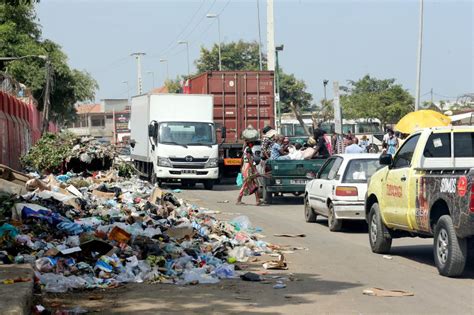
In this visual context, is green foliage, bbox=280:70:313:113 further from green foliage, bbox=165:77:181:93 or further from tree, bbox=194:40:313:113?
green foliage, bbox=165:77:181:93

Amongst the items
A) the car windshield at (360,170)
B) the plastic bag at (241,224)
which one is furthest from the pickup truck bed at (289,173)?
the plastic bag at (241,224)

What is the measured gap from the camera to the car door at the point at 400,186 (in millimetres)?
11707

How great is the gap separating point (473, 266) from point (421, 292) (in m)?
2.18

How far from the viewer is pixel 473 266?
11445mm

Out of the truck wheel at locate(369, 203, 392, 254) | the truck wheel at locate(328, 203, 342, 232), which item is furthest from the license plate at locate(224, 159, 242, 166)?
the truck wheel at locate(369, 203, 392, 254)

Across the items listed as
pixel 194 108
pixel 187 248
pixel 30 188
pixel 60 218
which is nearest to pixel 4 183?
pixel 30 188

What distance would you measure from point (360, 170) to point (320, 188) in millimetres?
1114

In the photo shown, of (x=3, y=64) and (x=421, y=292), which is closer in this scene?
(x=421, y=292)

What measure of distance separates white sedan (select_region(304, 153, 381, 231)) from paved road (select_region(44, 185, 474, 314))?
1.90 m

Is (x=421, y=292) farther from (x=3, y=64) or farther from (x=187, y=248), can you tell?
(x=3, y=64)

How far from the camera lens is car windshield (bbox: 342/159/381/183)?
16.2m

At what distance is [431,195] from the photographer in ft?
35.2

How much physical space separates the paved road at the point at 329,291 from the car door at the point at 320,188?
10.1 feet

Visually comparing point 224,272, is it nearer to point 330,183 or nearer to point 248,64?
point 330,183
